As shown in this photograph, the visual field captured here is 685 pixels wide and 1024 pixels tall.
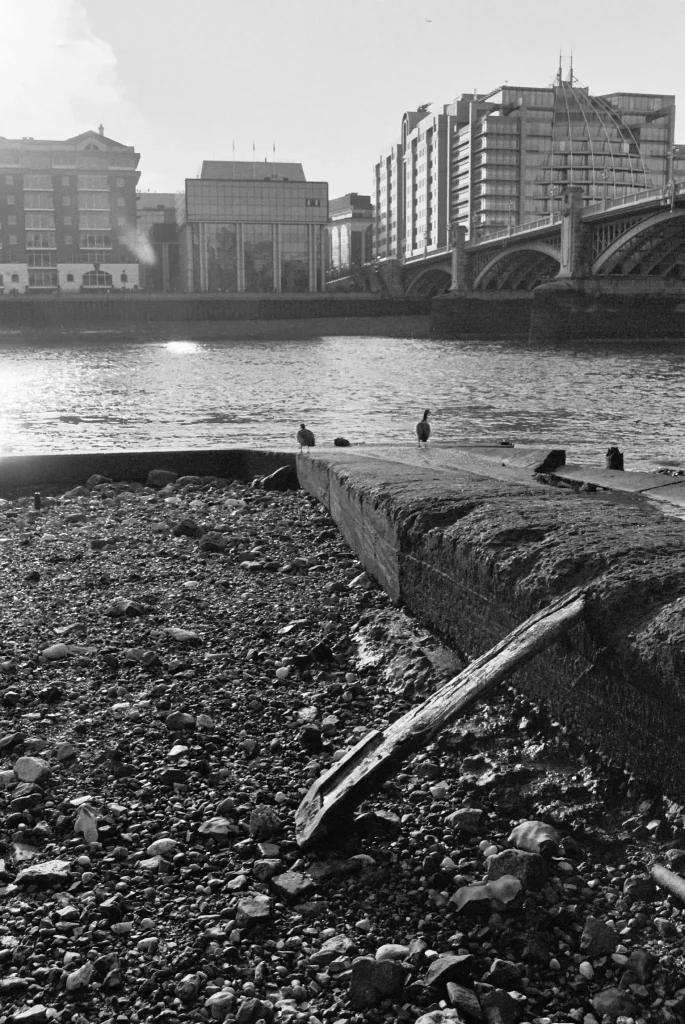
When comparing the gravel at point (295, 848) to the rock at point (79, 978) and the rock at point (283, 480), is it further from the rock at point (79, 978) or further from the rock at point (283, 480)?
the rock at point (283, 480)

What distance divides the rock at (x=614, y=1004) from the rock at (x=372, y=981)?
1.25 feet

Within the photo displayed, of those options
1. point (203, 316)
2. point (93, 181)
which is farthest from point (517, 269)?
point (93, 181)

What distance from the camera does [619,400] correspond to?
65.6 feet

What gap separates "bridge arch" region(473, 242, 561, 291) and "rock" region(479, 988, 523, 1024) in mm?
59753

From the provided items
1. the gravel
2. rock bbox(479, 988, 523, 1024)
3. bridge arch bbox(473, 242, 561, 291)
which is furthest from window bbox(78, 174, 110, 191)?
rock bbox(479, 988, 523, 1024)

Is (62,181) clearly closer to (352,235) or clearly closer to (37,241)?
(37,241)

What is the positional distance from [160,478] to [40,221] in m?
89.4

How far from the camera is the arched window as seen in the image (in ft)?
297

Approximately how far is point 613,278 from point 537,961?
52.6m

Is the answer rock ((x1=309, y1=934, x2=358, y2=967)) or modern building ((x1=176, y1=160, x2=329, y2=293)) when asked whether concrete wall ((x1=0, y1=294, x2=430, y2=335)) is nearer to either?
modern building ((x1=176, y1=160, x2=329, y2=293))

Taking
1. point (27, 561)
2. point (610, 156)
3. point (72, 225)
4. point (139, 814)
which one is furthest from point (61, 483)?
point (610, 156)

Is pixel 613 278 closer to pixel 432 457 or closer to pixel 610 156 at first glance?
pixel 432 457

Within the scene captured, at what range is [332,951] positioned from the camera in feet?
7.11

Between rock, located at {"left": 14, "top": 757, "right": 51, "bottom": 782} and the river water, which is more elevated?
the river water
